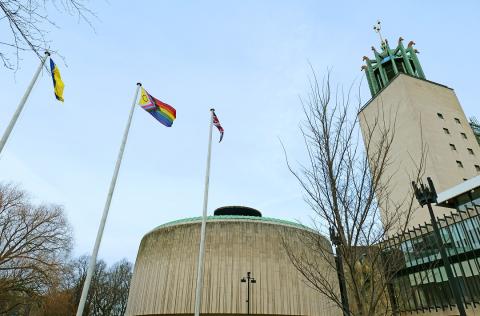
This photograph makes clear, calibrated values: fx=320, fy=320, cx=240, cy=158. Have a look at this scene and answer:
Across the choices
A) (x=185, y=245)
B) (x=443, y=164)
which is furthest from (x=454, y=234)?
(x=185, y=245)

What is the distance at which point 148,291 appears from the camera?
A: 27.6 metres

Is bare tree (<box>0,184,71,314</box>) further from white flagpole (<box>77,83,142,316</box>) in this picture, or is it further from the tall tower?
the tall tower

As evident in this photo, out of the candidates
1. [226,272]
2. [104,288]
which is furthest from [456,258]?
[104,288]

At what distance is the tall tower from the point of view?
34.8 metres

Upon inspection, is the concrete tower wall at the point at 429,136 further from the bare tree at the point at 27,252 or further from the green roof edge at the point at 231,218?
the bare tree at the point at 27,252

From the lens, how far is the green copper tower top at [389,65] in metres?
46.3

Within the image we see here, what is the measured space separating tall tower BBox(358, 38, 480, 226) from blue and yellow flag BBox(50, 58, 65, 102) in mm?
27584

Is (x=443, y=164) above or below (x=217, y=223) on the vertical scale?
above

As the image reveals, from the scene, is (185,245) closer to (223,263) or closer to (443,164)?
(223,263)

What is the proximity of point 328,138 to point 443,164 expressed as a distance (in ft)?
113

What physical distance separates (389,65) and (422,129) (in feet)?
50.3

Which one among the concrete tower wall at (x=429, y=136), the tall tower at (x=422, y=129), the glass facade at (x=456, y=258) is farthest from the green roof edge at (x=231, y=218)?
the concrete tower wall at (x=429, y=136)

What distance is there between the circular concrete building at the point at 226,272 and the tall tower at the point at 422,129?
47.7 ft

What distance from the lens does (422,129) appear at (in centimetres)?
3691
